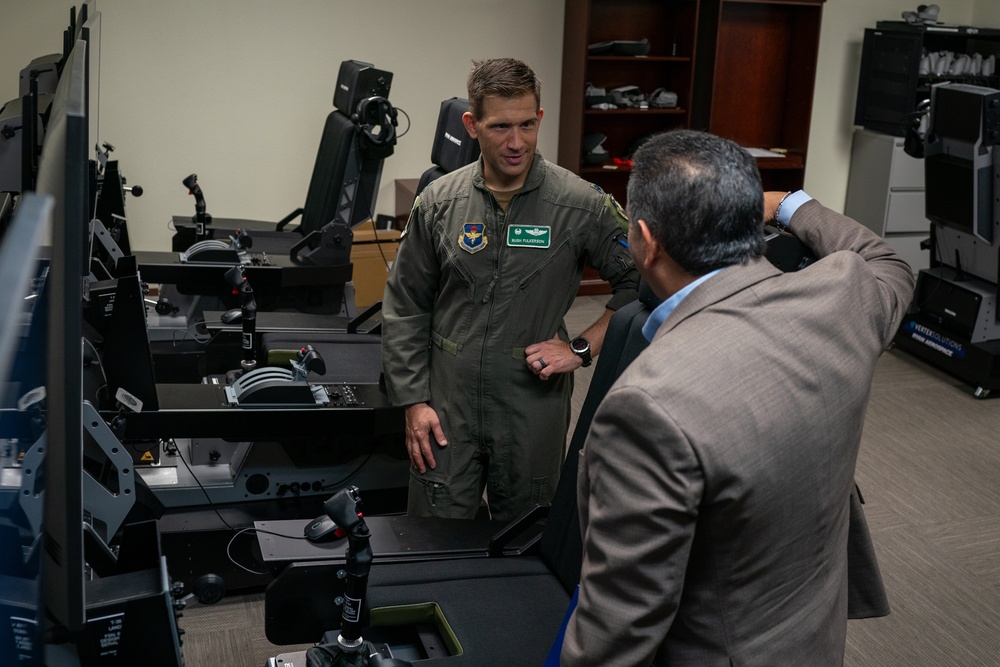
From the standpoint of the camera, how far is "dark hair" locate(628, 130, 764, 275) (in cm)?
120

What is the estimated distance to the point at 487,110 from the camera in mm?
2219

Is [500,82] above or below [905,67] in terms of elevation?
below

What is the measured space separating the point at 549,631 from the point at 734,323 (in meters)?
0.82

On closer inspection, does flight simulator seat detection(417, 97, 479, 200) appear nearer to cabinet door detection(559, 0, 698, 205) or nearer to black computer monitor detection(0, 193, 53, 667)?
black computer monitor detection(0, 193, 53, 667)

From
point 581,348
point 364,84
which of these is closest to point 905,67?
point 364,84

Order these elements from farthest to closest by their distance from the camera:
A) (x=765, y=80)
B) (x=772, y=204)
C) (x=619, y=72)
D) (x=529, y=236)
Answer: (x=765, y=80) < (x=619, y=72) < (x=529, y=236) < (x=772, y=204)

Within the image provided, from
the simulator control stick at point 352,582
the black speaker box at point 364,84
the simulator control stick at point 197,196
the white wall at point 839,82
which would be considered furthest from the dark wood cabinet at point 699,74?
the simulator control stick at point 352,582

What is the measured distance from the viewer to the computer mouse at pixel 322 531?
186 cm

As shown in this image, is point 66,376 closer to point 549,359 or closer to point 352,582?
point 352,582

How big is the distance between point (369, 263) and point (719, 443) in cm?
400

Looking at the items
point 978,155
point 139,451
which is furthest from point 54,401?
point 978,155

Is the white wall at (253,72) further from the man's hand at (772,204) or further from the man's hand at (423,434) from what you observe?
the man's hand at (772,204)

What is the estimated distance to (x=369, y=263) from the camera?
16.3ft

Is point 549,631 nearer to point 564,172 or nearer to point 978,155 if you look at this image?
point 564,172
